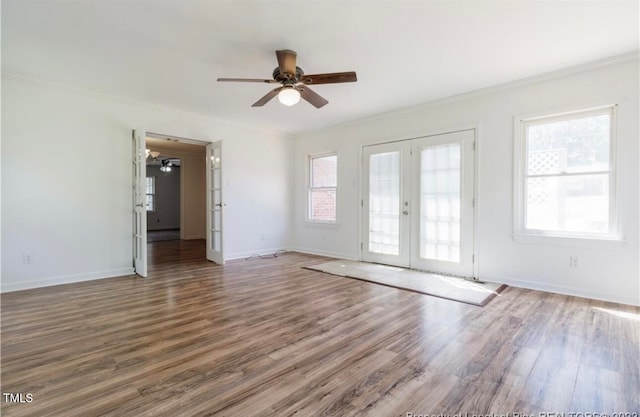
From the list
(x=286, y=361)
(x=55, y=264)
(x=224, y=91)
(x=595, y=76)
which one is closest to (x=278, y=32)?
(x=224, y=91)

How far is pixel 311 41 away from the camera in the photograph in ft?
9.36

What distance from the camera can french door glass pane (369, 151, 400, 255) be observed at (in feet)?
16.7

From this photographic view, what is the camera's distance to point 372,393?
171 cm

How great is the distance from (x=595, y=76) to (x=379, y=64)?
2468 millimetres

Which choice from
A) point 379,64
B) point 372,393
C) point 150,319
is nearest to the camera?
point 372,393

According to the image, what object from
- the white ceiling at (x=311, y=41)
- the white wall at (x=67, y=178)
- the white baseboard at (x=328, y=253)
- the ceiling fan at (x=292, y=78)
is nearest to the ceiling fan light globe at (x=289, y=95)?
the ceiling fan at (x=292, y=78)

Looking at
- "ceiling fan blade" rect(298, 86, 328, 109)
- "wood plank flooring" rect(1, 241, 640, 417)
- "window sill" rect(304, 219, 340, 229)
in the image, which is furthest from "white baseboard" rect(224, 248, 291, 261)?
"ceiling fan blade" rect(298, 86, 328, 109)

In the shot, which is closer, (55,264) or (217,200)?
(55,264)

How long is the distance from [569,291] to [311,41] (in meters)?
4.05

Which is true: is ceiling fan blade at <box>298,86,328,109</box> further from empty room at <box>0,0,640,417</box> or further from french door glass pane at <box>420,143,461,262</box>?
french door glass pane at <box>420,143,461,262</box>

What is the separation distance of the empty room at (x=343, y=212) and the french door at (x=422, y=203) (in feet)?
0.11

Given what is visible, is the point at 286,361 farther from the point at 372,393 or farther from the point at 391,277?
the point at 391,277

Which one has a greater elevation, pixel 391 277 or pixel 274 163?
pixel 274 163

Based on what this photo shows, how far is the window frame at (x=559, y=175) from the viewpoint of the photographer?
3.28m
